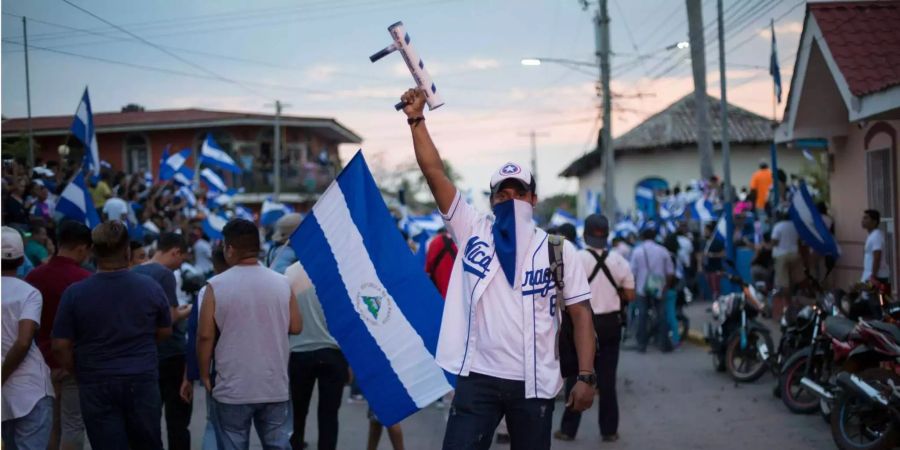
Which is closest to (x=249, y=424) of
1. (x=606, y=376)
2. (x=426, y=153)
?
(x=426, y=153)

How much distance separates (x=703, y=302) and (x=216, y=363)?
21155mm

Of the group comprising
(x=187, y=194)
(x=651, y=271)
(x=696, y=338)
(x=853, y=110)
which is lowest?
(x=696, y=338)

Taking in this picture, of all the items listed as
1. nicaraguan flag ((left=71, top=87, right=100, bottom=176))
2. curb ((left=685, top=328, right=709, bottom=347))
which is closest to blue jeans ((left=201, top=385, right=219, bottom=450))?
nicaraguan flag ((left=71, top=87, right=100, bottom=176))

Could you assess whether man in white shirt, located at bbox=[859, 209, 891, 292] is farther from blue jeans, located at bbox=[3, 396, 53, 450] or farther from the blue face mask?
blue jeans, located at bbox=[3, 396, 53, 450]

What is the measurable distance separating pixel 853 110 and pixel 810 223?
2.98m

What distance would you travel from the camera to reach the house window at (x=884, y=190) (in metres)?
14.2

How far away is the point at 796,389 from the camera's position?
10.6 meters

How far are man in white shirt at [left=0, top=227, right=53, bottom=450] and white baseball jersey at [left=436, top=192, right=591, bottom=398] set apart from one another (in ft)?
7.76

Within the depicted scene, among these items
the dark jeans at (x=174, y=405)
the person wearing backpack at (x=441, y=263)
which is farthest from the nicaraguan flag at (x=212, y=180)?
the dark jeans at (x=174, y=405)

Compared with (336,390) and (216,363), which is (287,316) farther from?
(336,390)

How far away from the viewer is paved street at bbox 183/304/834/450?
922 centimetres

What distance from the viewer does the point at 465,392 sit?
16.0ft

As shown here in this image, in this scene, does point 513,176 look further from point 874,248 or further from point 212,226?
point 212,226

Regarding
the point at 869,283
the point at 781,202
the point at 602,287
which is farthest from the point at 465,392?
the point at 781,202
